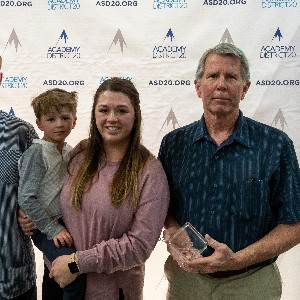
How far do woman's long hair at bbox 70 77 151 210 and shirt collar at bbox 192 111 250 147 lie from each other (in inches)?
8.4

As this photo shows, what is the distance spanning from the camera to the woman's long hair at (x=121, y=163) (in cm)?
153

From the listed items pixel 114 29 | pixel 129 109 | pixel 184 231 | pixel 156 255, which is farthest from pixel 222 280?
pixel 114 29

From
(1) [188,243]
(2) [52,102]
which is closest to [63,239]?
(1) [188,243]

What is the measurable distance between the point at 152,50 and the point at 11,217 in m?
1.44

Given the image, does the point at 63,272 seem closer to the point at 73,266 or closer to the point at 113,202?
the point at 73,266

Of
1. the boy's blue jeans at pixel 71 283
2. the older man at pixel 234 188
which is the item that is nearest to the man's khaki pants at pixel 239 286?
the older man at pixel 234 188

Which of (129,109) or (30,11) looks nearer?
(129,109)

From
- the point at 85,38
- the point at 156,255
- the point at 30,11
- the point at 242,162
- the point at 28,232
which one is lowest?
the point at 156,255

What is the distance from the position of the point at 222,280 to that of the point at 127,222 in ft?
1.43

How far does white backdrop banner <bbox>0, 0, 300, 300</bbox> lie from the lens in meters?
2.61

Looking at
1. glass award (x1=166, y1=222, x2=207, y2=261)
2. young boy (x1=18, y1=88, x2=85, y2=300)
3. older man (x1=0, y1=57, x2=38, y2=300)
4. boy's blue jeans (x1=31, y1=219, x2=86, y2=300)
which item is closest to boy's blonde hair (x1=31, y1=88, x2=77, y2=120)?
young boy (x1=18, y1=88, x2=85, y2=300)

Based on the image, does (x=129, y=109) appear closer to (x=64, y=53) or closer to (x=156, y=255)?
(x=64, y=53)

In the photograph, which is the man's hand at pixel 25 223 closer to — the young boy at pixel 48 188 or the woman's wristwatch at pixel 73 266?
the young boy at pixel 48 188

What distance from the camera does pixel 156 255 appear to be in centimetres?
282
